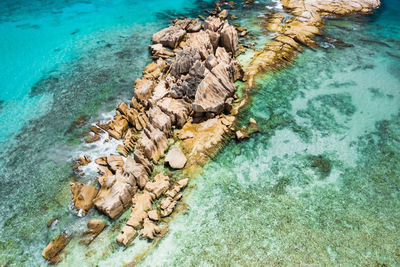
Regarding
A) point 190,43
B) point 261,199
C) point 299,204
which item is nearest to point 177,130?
point 261,199

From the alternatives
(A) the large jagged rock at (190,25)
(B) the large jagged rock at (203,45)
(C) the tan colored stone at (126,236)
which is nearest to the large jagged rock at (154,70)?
(B) the large jagged rock at (203,45)

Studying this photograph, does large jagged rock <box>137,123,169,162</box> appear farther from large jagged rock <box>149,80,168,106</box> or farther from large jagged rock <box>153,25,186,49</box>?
large jagged rock <box>153,25,186,49</box>

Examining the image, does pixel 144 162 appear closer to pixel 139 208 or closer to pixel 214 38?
pixel 139 208

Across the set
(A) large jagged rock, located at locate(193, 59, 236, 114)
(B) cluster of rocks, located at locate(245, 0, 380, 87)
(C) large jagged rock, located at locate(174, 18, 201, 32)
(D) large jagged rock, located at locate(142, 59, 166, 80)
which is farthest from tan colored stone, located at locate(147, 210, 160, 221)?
(C) large jagged rock, located at locate(174, 18, 201, 32)

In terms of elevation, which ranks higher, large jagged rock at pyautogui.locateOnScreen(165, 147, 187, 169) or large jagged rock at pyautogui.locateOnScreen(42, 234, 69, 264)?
large jagged rock at pyautogui.locateOnScreen(165, 147, 187, 169)

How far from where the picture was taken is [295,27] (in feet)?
108

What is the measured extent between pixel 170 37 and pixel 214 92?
14.4m

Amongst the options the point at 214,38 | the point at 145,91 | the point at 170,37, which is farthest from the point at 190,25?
the point at 145,91

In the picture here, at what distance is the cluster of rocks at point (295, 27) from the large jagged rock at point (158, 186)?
12615mm

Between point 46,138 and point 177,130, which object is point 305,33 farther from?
point 46,138

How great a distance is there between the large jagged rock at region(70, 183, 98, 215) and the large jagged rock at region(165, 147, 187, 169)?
16.0 ft

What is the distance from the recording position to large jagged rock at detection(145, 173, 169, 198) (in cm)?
1501

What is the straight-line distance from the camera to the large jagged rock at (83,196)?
48.6 feet

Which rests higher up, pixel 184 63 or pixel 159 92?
pixel 184 63
